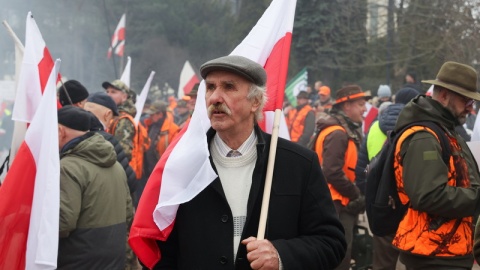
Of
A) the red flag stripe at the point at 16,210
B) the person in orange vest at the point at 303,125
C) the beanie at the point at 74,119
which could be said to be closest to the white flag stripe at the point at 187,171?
the red flag stripe at the point at 16,210

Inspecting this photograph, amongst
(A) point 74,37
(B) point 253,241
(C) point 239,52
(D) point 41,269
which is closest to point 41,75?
(D) point 41,269

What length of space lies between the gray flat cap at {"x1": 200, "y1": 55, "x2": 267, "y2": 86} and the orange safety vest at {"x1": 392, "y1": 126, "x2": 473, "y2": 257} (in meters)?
1.94

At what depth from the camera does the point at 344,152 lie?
28.3ft

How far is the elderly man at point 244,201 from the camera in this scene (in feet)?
12.9

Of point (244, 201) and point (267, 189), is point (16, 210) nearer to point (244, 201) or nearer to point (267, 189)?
point (244, 201)

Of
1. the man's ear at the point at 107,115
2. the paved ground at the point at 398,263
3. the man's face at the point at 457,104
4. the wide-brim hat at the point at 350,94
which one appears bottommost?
the paved ground at the point at 398,263

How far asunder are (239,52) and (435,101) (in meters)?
1.64

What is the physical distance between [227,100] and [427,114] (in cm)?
213

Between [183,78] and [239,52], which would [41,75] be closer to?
[239,52]

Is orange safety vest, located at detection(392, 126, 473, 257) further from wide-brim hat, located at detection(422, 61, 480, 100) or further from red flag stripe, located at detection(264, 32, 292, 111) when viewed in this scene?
red flag stripe, located at detection(264, 32, 292, 111)

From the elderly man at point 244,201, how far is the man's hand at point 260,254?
0.04 metres

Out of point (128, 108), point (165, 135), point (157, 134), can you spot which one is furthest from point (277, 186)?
point (157, 134)

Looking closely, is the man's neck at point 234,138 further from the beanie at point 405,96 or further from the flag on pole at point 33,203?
the beanie at point 405,96

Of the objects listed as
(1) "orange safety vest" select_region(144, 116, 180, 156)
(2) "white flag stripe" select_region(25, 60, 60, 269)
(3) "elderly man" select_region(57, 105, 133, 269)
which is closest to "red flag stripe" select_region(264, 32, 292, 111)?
(2) "white flag stripe" select_region(25, 60, 60, 269)
